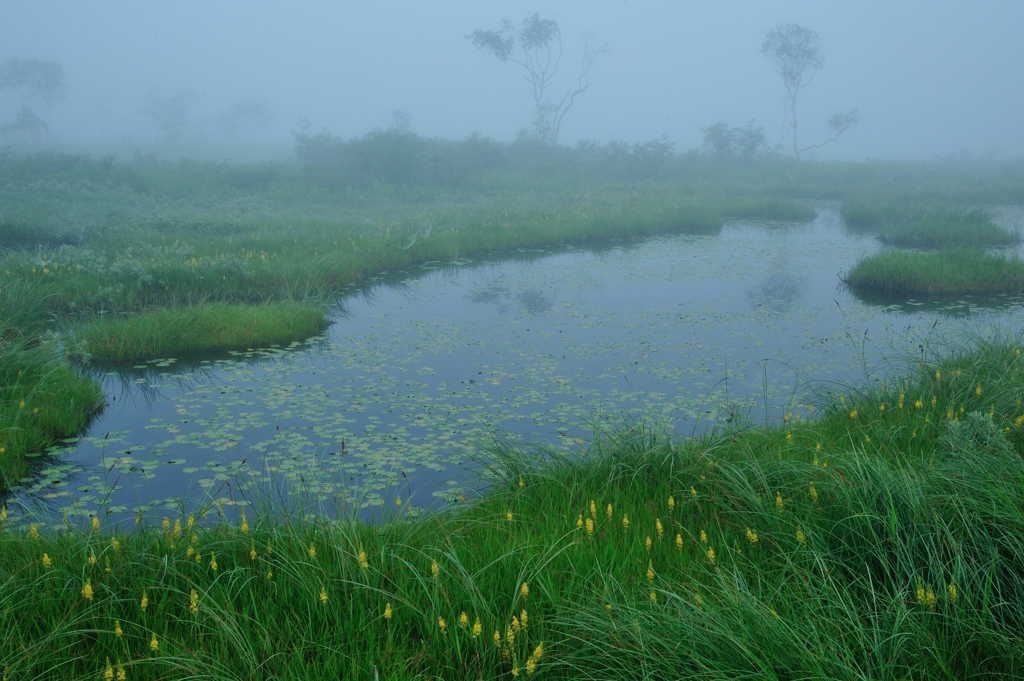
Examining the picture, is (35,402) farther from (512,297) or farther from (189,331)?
(512,297)

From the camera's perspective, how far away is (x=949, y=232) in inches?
701

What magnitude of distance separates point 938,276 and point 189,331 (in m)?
11.3

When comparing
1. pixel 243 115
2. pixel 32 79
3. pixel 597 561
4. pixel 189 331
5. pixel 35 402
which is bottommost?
pixel 597 561

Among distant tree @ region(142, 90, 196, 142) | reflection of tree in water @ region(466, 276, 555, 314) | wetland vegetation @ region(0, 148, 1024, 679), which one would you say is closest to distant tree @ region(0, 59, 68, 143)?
distant tree @ region(142, 90, 196, 142)

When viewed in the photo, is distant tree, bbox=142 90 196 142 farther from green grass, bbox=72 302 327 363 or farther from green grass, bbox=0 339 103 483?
green grass, bbox=0 339 103 483

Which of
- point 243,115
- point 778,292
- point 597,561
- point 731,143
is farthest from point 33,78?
point 597,561

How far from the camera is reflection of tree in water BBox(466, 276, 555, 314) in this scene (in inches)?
466

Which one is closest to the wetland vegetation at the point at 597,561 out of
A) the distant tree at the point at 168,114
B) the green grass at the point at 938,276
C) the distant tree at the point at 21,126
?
the green grass at the point at 938,276

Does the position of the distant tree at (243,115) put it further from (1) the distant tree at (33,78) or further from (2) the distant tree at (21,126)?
(2) the distant tree at (21,126)

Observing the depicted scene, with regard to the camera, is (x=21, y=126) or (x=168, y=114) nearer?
(x=21, y=126)

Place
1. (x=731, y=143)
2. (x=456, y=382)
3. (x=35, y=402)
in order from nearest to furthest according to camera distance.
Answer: (x=35, y=402) → (x=456, y=382) → (x=731, y=143)

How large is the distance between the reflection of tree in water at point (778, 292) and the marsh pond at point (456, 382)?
0.20 ft

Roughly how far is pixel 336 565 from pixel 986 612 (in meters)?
2.57

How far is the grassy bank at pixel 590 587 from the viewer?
2748 mm
